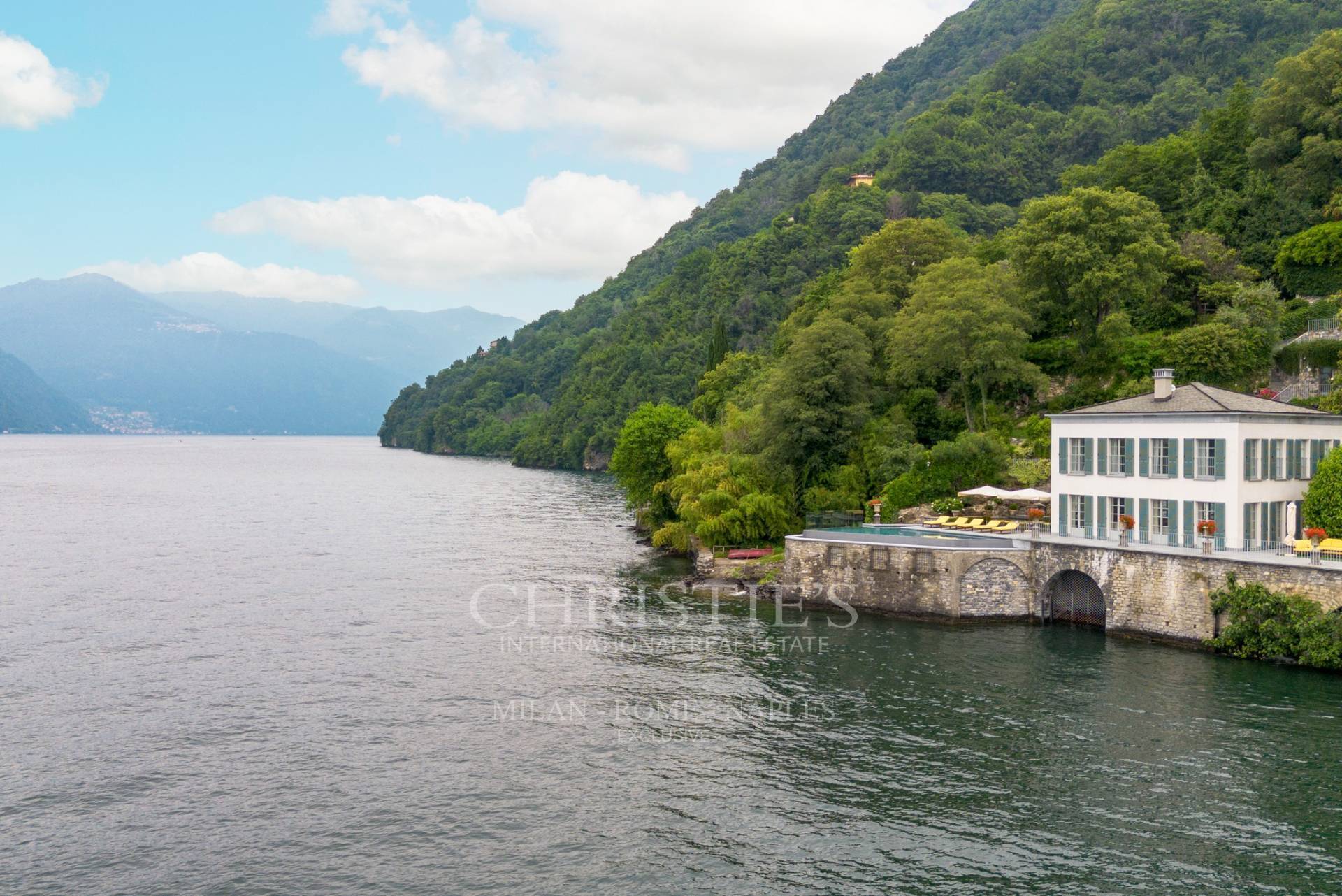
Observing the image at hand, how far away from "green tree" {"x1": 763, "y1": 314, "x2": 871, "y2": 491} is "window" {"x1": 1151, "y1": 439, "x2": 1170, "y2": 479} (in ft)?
66.3

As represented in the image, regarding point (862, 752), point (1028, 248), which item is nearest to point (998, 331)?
point (1028, 248)

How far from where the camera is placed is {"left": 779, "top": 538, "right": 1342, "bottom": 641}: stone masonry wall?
37125 millimetres

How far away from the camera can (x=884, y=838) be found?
23047 mm

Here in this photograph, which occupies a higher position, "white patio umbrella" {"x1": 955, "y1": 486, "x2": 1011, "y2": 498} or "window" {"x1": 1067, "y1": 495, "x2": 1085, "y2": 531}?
"white patio umbrella" {"x1": 955, "y1": 486, "x2": 1011, "y2": 498}

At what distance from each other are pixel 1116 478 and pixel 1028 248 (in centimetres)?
2576

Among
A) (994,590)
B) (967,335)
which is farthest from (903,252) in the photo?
(994,590)

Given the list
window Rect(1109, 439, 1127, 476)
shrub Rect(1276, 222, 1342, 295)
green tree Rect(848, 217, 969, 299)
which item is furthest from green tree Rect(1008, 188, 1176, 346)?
window Rect(1109, 439, 1127, 476)

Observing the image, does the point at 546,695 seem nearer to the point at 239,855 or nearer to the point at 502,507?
the point at 239,855

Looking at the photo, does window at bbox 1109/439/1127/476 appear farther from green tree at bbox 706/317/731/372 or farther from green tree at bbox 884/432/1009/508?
green tree at bbox 706/317/731/372

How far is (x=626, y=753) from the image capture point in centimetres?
2859

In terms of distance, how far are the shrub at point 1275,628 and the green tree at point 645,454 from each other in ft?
152

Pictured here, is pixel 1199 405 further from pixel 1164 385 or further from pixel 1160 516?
pixel 1160 516

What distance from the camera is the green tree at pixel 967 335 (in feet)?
198

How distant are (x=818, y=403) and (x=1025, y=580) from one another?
19790mm
